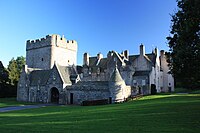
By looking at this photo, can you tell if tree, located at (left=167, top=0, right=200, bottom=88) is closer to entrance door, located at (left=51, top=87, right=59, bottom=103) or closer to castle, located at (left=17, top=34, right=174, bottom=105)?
Answer: castle, located at (left=17, top=34, right=174, bottom=105)

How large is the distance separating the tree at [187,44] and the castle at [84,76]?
23.1 m

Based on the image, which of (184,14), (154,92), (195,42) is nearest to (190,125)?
(195,42)

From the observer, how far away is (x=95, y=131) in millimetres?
12039

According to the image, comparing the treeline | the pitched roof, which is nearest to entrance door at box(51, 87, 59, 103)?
the pitched roof

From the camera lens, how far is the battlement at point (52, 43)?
58188 millimetres

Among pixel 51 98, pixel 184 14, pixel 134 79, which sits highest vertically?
pixel 184 14

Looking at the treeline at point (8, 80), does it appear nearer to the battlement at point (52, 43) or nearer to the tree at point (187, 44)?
the battlement at point (52, 43)

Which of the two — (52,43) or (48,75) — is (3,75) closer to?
(52,43)

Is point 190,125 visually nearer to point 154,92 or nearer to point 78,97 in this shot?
point 78,97

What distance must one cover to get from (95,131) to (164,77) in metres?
52.0

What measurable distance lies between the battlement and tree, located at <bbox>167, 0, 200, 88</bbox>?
4641cm

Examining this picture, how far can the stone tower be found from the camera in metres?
58.1

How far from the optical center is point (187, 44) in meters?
13.5

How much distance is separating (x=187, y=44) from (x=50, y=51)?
48.1m
